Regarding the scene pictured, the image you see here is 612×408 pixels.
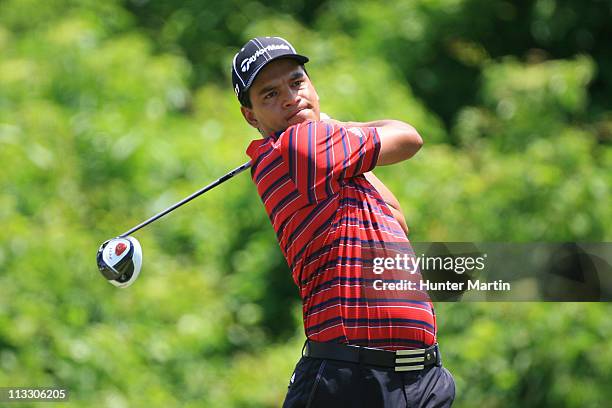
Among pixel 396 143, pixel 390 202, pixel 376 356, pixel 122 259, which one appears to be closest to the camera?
pixel 376 356

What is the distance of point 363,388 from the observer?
2.47 metres

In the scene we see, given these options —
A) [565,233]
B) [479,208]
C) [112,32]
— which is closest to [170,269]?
[479,208]

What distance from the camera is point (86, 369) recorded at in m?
5.18

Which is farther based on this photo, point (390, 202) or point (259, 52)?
point (390, 202)

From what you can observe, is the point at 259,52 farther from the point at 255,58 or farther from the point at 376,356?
the point at 376,356

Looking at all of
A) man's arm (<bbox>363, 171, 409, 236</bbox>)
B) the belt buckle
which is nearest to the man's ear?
man's arm (<bbox>363, 171, 409, 236</bbox>)

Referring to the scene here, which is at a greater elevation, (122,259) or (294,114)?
(294,114)

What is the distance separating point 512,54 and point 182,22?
2842mm

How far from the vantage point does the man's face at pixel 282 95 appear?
8.66ft

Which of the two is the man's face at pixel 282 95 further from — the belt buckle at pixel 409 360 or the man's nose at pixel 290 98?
the belt buckle at pixel 409 360

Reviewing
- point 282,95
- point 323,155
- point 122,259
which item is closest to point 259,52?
point 282,95

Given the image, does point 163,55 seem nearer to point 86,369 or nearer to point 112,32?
point 112,32

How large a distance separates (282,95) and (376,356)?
70cm

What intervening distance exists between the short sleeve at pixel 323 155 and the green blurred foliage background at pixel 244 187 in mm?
2920
